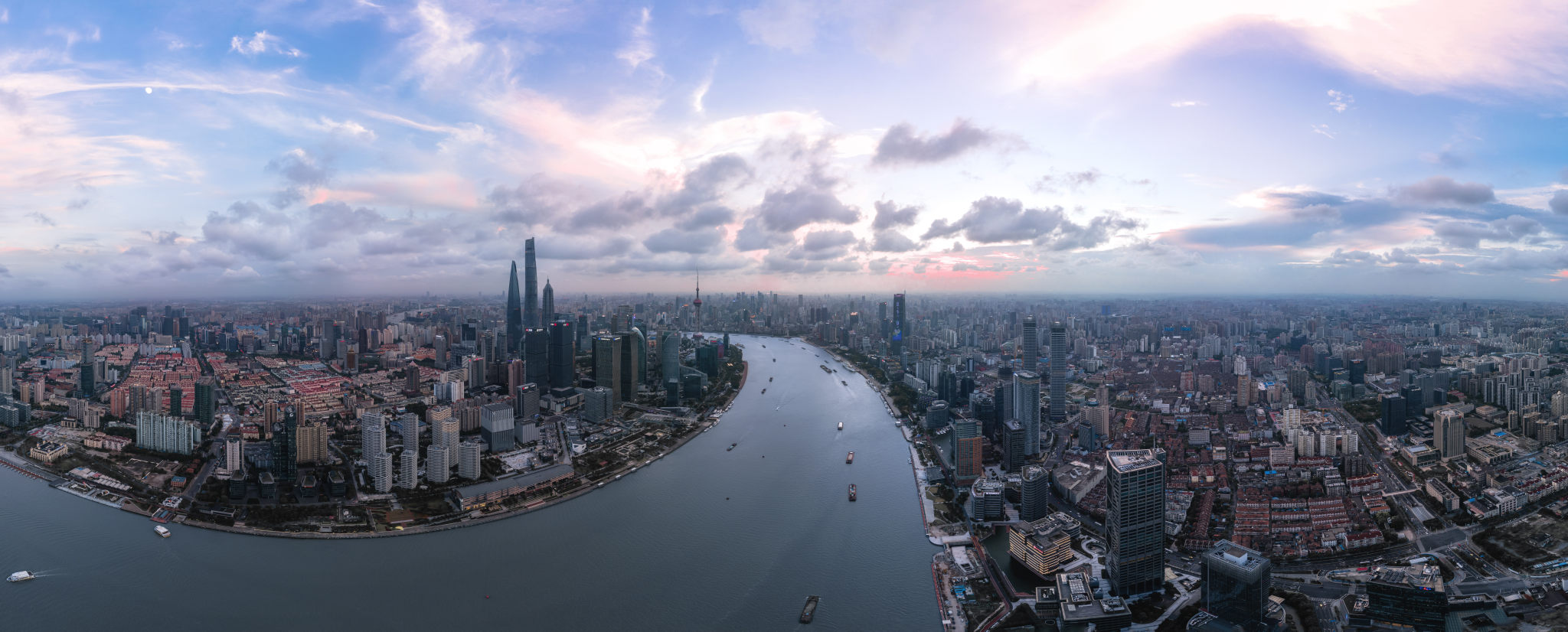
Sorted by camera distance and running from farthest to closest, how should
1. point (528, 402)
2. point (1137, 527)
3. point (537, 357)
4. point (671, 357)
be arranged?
point (671, 357), point (537, 357), point (528, 402), point (1137, 527)

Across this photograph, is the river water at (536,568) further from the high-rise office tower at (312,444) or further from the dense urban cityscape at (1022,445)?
the high-rise office tower at (312,444)

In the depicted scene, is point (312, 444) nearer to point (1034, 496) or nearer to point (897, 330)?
point (1034, 496)

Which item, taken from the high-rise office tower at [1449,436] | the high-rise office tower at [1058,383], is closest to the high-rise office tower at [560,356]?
the high-rise office tower at [1058,383]

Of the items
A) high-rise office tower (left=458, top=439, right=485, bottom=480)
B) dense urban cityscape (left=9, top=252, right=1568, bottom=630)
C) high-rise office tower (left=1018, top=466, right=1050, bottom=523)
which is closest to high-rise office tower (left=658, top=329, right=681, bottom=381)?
dense urban cityscape (left=9, top=252, right=1568, bottom=630)

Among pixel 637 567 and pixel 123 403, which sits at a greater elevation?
pixel 123 403

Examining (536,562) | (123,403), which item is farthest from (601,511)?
(123,403)

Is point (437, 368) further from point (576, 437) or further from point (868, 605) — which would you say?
point (868, 605)

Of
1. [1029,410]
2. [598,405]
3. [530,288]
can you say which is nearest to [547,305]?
[530,288]

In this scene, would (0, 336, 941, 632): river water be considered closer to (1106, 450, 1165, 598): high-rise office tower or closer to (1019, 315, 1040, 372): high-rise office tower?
(1106, 450, 1165, 598): high-rise office tower
